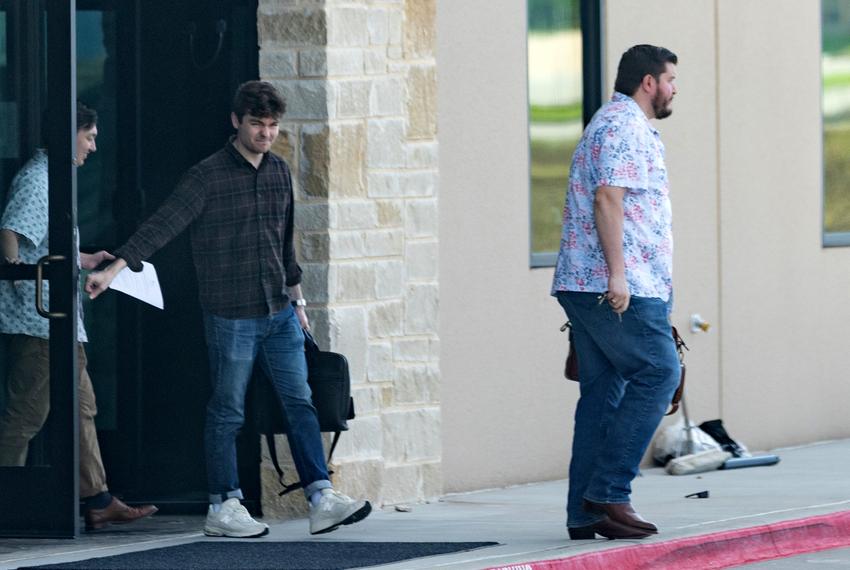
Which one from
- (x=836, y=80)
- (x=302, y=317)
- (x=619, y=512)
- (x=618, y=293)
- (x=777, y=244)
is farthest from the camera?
(x=836, y=80)

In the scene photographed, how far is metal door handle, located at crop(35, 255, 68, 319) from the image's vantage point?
8.19 meters

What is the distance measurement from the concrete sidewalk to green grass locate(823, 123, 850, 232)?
2.54 metres

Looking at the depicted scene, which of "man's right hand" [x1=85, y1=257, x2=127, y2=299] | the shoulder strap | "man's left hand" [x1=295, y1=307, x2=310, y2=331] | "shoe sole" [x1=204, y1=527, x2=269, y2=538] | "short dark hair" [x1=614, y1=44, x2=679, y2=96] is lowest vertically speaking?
"shoe sole" [x1=204, y1=527, x2=269, y2=538]

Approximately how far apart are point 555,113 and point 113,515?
359 cm

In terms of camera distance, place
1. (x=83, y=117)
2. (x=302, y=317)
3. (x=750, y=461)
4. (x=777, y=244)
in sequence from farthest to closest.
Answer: (x=777, y=244), (x=750, y=461), (x=302, y=317), (x=83, y=117)

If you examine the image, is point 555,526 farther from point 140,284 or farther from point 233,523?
→ point 140,284

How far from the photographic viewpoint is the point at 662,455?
11586mm

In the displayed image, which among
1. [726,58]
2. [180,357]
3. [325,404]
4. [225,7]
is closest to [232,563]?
[325,404]

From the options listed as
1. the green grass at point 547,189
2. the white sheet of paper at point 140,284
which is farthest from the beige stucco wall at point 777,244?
the white sheet of paper at point 140,284

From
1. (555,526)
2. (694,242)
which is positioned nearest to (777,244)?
(694,242)

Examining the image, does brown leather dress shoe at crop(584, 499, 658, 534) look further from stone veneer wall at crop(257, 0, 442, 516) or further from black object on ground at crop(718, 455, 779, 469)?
black object on ground at crop(718, 455, 779, 469)

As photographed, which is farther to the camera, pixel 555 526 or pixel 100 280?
pixel 555 526

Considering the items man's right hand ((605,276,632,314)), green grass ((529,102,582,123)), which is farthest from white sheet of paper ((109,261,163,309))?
green grass ((529,102,582,123))

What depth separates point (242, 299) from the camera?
331 inches
